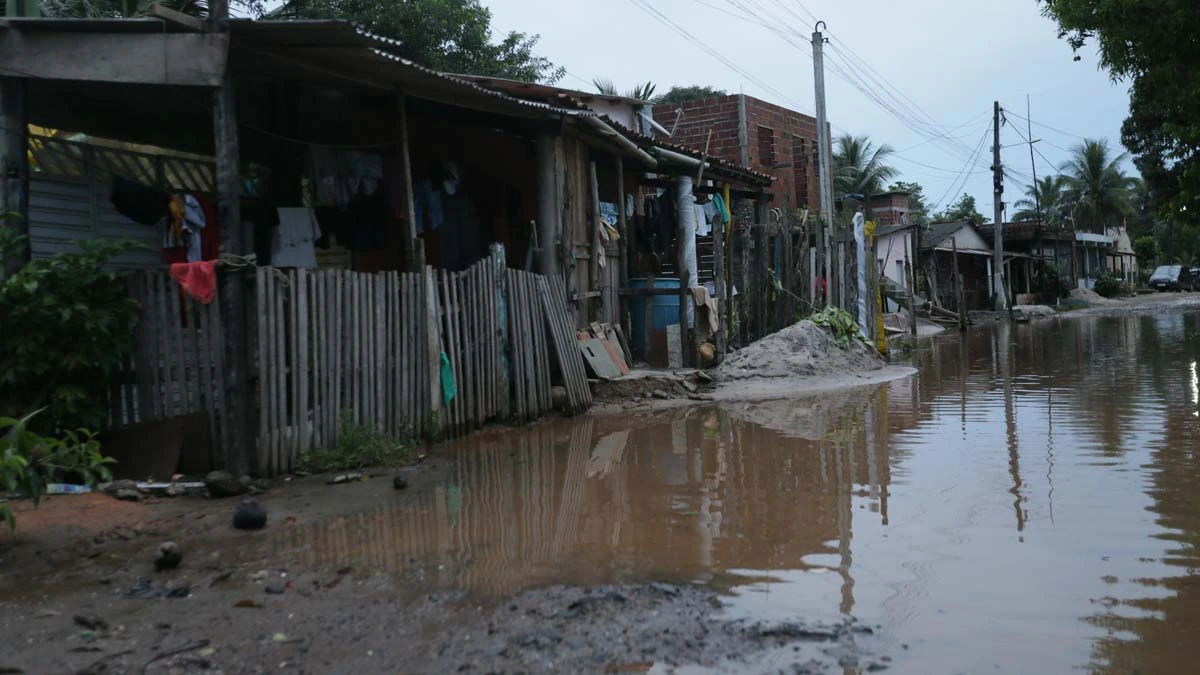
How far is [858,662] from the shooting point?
3395 millimetres

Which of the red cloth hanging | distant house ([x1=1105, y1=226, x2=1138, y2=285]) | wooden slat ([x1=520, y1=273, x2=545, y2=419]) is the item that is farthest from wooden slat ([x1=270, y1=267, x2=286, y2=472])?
distant house ([x1=1105, y1=226, x2=1138, y2=285])

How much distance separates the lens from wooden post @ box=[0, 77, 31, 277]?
6.93 meters

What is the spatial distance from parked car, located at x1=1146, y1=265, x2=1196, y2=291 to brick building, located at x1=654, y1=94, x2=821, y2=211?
124 feet

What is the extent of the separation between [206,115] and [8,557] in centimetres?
603

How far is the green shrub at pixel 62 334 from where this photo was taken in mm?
6012

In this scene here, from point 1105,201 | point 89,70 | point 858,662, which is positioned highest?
point 1105,201

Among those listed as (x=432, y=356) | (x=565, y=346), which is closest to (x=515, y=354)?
(x=565, y=346)

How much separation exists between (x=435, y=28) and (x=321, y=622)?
2077 cm

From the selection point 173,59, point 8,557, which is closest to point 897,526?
point 8,557

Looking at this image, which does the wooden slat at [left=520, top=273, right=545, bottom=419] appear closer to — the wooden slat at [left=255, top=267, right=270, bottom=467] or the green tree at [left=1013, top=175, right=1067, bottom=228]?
the wooden slat at [left=255, top=267, right=270, bottom=467]

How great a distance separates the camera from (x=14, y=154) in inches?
275

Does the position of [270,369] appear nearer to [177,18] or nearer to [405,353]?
[405,353]

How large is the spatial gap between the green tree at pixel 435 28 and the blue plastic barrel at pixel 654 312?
33.0 feet

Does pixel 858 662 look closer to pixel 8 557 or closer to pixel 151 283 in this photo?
pixel 8 557
